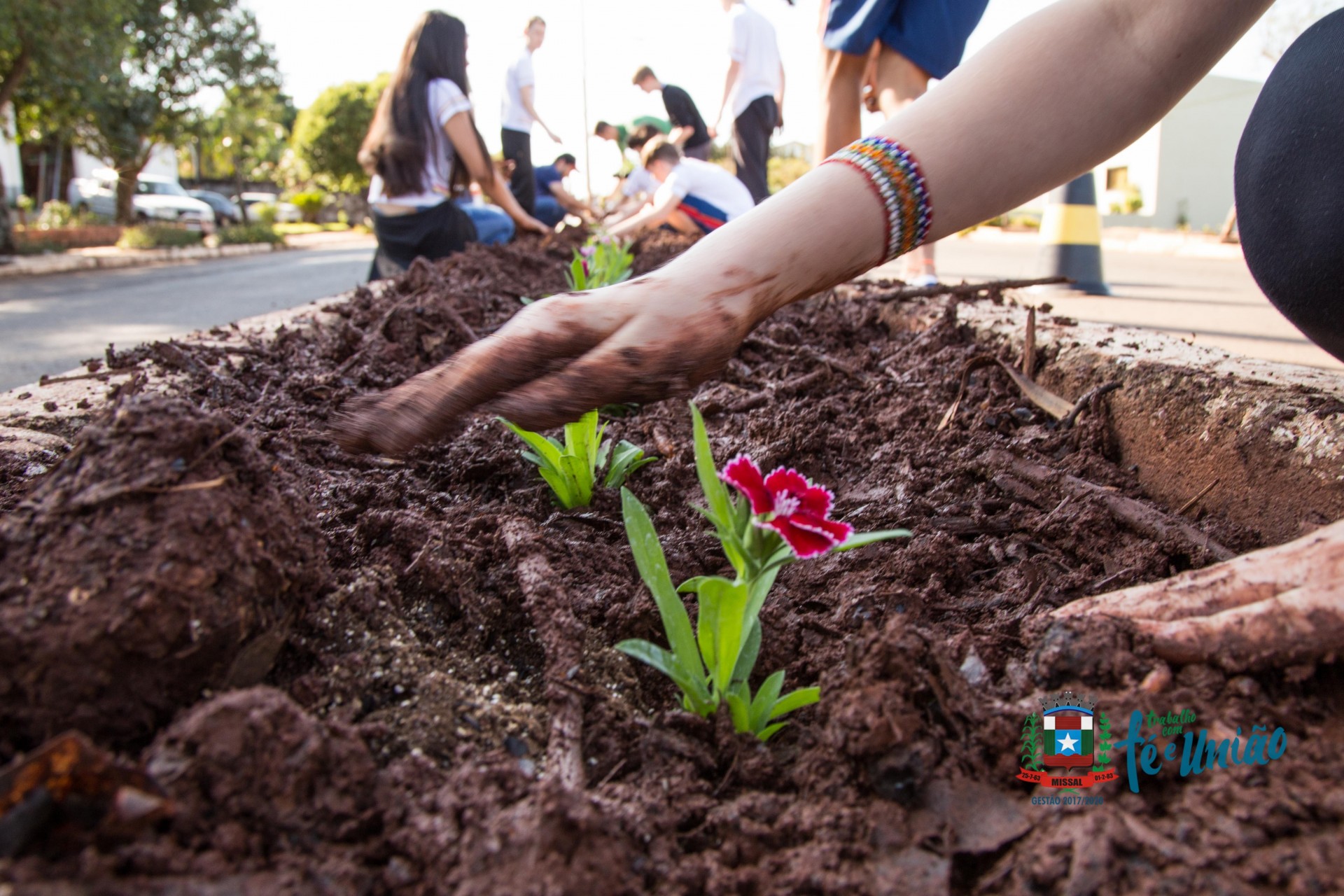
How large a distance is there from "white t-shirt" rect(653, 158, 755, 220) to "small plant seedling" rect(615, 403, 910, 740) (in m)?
6.31

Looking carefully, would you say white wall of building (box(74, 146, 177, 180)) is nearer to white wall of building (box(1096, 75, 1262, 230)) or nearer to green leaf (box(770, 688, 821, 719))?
white wall of building (box(1096, 75, 1262, 230))

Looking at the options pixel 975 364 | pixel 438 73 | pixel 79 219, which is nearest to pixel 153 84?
pixel 79 219

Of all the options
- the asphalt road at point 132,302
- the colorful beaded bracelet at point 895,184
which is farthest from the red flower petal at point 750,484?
the asphalt road at point 132,302

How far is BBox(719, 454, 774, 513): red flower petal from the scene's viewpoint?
0.93 metres

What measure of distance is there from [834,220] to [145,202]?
1234 inches

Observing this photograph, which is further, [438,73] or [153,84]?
[153,84]

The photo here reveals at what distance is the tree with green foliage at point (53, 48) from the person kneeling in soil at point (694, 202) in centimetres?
975

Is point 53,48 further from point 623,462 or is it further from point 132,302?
point 623,462

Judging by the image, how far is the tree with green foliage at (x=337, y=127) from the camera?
3934 centimetres

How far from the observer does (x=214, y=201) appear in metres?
32.2

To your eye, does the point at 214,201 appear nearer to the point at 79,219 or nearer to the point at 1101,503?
the point at 79,219

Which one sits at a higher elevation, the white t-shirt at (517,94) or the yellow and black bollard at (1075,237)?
the white t-shirt at (517,94)

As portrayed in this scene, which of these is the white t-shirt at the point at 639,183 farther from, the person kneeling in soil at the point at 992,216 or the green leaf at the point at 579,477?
the person kneeling in soil at the point at 992,216

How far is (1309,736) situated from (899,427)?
45.3 inches
